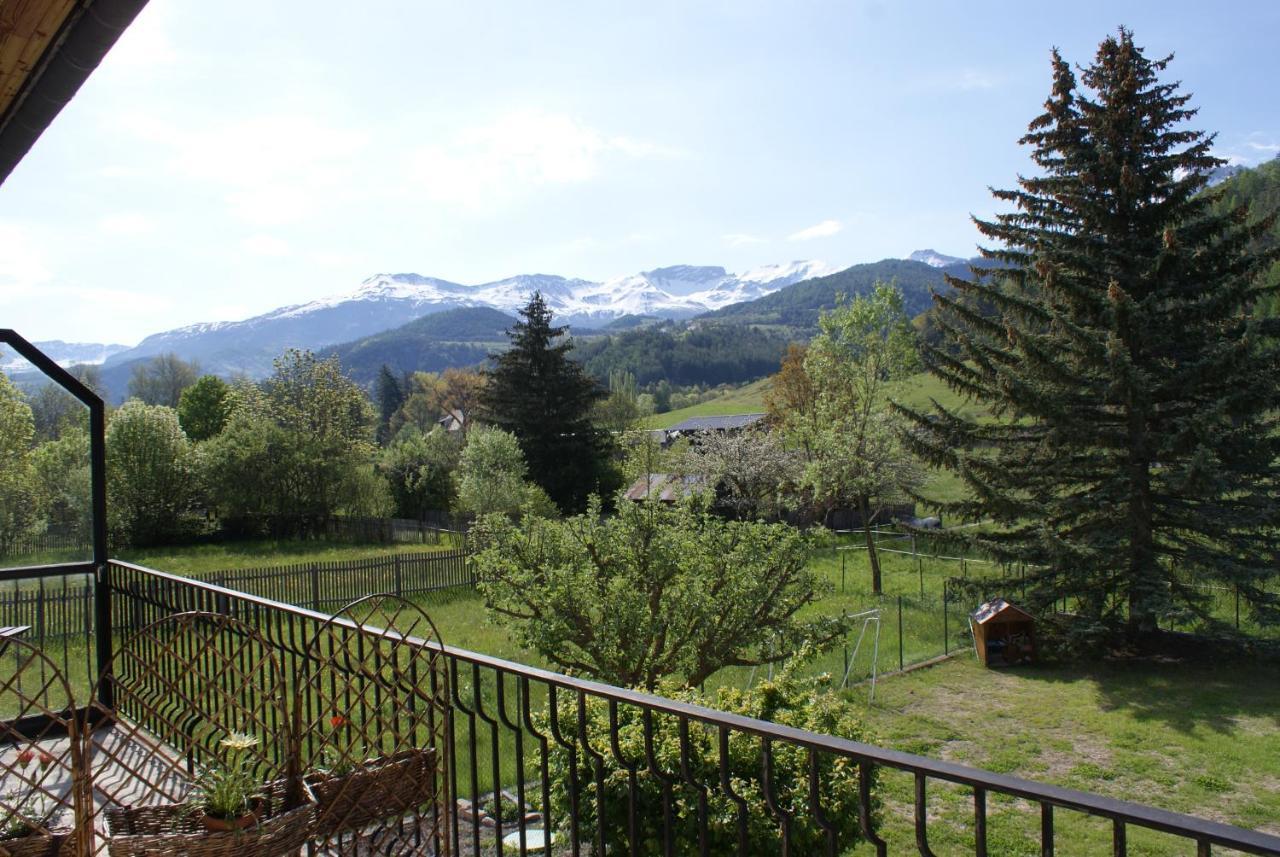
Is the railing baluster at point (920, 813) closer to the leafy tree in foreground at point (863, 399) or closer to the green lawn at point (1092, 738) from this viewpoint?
the green lawn at point (1092, 738)

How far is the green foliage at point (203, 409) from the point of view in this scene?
46.4 metres

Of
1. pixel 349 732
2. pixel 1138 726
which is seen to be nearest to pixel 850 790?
pixel 349 732

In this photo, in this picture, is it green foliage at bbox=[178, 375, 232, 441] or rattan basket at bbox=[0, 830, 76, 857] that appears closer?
rattan basket at bbox=[0, 830, 76, 857]

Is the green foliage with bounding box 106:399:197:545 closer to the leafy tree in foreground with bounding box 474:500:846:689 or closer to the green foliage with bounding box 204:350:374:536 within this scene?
the green foliage with bounding box 204:350:374:536

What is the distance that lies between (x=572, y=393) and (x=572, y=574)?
27.0m

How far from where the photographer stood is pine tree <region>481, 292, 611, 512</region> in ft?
118

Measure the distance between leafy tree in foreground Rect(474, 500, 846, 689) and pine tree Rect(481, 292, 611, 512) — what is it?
2455 centimetres

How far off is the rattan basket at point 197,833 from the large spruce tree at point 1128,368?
625 inches

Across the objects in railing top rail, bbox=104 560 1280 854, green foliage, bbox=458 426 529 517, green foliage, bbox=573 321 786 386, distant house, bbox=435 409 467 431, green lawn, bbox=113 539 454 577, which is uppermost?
green foliage, bbox=573 321 786 386

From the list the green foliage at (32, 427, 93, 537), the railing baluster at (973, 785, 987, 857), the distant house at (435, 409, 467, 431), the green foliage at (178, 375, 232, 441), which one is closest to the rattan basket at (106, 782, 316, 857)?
the railing baluster at (973, 785, 987, 857)

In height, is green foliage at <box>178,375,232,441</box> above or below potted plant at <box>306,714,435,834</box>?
above

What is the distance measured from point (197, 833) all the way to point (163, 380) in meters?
82.2

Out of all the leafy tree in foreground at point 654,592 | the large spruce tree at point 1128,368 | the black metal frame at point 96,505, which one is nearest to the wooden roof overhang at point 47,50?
the black metal frame at point 96,505

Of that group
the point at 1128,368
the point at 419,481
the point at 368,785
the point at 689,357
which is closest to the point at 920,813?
the point at 368,785
